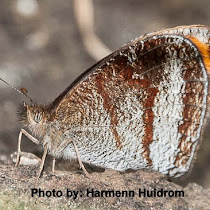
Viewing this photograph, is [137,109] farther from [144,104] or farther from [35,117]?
[35,117]

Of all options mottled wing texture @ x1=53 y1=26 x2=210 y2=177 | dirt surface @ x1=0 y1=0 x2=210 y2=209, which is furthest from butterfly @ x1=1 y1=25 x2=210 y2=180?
dirt surface @ x1=0 y1=0 x2=210 y2=209

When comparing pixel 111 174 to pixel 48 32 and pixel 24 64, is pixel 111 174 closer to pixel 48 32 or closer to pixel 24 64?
pixel 24 64

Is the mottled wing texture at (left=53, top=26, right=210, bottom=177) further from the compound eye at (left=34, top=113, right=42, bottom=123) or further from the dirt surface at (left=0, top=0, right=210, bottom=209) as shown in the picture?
the dirt surface at (left=0, top=0, right=210, bottom=209)

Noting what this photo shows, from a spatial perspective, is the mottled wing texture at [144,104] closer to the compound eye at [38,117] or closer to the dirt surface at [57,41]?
the compound eye at [38,117]

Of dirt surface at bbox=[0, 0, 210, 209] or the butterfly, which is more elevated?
dirt surface at bbox=[0, 0, 210, 209]

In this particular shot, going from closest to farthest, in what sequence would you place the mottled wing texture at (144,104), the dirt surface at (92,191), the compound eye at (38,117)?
the dirt surface at (92,191)
the mottled wing texture at (144,104)
the compound eye at (38,117)

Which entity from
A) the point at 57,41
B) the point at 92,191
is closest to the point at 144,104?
the point at 92,191

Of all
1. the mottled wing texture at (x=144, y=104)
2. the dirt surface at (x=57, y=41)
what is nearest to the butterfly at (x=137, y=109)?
the mottled wing texture at (x=144, y=104)
